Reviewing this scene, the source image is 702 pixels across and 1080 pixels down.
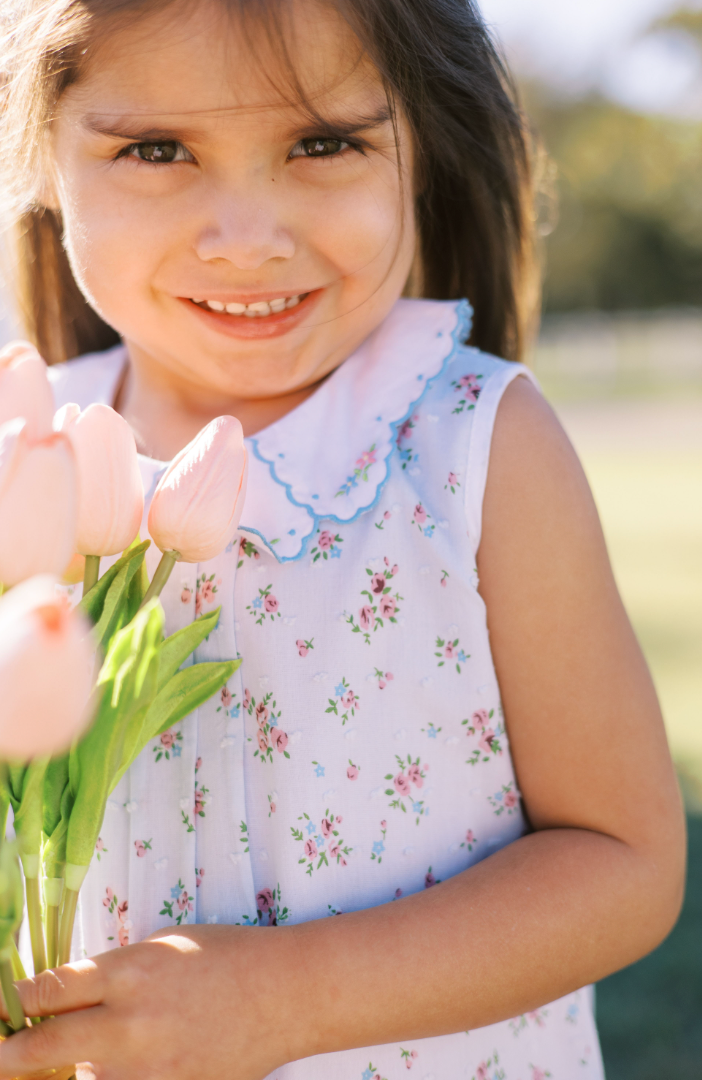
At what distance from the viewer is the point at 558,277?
2823 cm

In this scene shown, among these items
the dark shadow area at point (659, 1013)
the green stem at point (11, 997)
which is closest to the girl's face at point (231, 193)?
the green stem at point (11, 997)

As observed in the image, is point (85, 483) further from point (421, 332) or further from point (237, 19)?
point (421, 332)

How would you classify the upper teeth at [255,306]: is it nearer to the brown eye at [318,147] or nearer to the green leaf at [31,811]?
the brown eye at [318,147]

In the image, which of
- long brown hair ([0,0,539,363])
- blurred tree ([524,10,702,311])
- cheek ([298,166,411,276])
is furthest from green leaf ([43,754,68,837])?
blurred tree ([524,10,702,311])

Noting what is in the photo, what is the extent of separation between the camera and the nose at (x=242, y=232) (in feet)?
2.91

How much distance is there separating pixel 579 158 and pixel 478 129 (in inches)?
1081

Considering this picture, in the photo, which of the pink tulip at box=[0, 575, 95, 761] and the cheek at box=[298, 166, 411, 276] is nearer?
the pink tulip at box=[0, 575, 95, 761]

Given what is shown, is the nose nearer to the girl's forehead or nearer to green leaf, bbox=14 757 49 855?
the girl's forehead

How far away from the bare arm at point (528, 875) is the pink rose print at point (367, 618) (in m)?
0.11

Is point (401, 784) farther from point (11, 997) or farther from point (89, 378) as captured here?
point (89, 378)

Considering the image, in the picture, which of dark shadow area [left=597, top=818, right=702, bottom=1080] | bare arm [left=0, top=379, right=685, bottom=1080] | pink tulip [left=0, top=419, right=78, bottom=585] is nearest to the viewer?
pink tulip [left=0, top=419, right=78, bottom=585]

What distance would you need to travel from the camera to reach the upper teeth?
96 cm

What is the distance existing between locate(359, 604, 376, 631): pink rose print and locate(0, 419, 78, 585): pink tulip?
1.39 feet

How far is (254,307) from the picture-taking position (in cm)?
97
